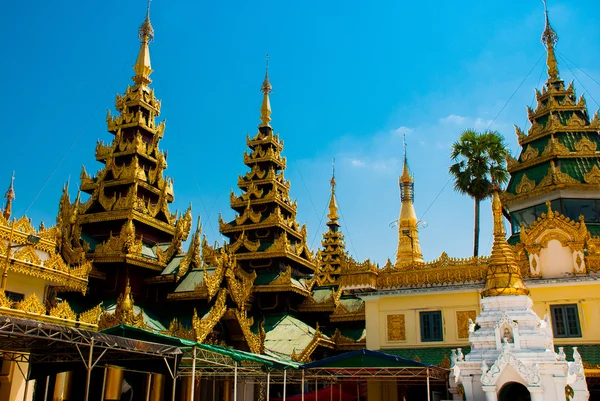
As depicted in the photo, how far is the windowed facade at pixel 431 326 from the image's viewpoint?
70.2ft

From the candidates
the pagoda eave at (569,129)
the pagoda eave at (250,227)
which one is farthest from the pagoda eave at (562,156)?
the pagoda eave at (250,227)

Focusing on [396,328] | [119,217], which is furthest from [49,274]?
[396,328]

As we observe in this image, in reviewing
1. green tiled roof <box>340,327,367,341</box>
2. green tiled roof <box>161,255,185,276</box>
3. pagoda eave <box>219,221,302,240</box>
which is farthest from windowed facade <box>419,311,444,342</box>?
pagoda eave <box>219,221,302,240</box>

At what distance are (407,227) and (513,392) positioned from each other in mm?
26107

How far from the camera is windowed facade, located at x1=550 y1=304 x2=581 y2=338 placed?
1925cm

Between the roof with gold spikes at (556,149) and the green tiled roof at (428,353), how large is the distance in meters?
7.65

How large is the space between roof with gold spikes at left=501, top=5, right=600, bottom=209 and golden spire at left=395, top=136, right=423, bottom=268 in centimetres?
1260

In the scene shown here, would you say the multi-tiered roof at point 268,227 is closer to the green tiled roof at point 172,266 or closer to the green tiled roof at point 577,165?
the green tiled roof at point 172,266

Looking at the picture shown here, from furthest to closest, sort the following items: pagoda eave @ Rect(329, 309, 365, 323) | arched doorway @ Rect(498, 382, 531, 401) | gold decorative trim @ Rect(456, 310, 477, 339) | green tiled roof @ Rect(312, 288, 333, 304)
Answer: green tiled roof @ Rect(312, 288, 333, 304), pagoda eave @ Rect(329, 309, 365, 323), gold decorative trim @ Rect(456, 310, 477, 339), arched doorway @ Rect(498, 382, 531, 401)

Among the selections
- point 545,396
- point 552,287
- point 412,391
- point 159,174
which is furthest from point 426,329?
point 159,174

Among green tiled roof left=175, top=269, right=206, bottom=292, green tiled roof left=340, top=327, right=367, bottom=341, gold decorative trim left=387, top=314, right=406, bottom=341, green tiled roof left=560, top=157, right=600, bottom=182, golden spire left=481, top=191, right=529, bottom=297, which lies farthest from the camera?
green tiled roof left=340, top=327, right=367, bottom=341

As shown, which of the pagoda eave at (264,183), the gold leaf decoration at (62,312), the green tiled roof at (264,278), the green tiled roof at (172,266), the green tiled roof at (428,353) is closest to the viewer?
the gold leaf decoration at (62,312)

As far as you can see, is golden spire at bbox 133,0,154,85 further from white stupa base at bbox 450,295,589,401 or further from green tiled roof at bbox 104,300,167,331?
white stupa base at bbox 450,295,589,401

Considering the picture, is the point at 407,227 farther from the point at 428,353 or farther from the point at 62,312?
the point at 62,312
